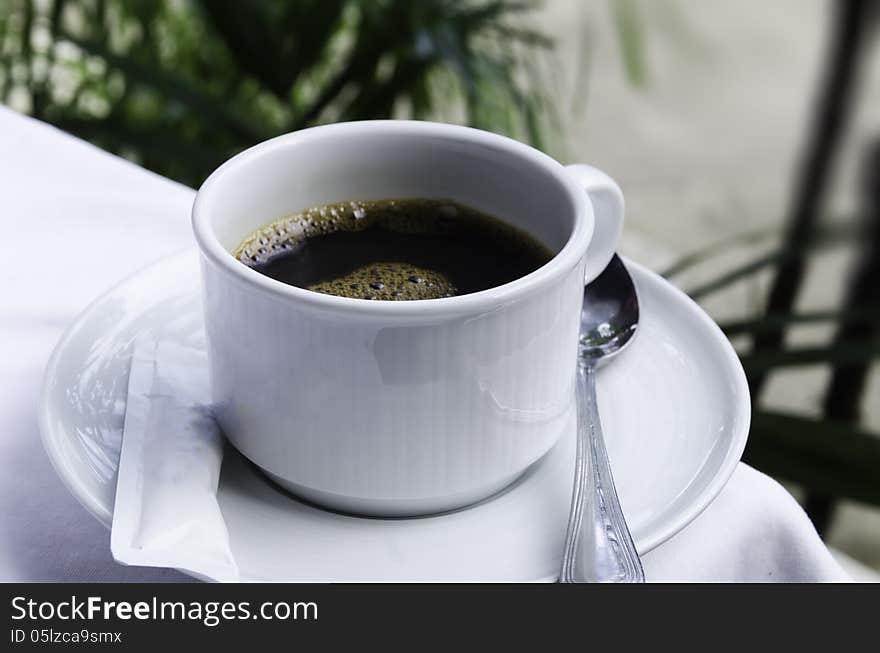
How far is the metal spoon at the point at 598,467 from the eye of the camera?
43 centimetres

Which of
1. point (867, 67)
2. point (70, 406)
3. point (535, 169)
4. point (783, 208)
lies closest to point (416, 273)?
point (535, 169)

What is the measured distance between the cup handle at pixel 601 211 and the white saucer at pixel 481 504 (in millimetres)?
61

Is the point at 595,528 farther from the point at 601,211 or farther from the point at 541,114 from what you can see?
the point at 541,114

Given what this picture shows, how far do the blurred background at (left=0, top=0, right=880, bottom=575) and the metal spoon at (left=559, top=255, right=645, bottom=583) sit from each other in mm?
287

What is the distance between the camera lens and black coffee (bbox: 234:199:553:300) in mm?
562

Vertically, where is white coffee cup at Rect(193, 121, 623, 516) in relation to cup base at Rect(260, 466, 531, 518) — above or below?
above

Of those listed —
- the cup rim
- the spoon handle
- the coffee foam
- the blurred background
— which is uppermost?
the cup rim

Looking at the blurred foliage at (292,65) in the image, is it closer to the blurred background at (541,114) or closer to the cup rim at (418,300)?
the blurred background at (541,114)

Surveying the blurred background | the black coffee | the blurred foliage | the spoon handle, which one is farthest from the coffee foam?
the blurred foliage

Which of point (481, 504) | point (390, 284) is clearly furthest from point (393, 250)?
point (481, 504)

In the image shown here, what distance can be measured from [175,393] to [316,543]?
0.12 m

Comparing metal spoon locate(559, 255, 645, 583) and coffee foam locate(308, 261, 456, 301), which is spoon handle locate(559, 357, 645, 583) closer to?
metal spoon locate(559, 255, 645, 583)

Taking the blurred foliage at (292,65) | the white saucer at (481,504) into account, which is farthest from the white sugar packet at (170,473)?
the blurred foliage at (292,65)
